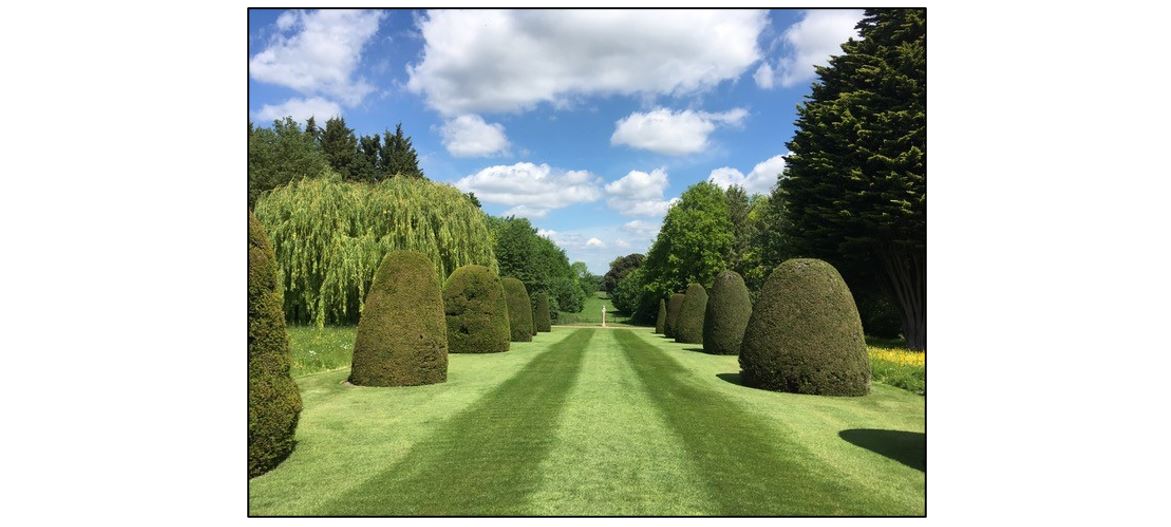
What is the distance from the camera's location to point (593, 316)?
69.2 meters

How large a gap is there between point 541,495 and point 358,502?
4.62 feet

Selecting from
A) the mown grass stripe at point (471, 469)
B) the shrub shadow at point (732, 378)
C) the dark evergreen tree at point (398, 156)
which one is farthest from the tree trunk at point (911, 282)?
the dark evergreen tree at point (398, 156)

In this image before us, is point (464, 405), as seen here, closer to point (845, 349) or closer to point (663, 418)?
point (663, 418)

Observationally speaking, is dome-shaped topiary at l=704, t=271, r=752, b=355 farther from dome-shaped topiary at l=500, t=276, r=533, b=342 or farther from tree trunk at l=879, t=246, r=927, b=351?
dome-shaped topiary at l=500, t=276, r=533, b=342

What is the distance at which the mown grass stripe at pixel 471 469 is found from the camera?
4153 millimetres

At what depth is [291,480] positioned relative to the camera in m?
4.76

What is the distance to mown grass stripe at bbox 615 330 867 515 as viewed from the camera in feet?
14.1

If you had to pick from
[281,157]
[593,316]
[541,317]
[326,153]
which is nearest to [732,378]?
[541,317]

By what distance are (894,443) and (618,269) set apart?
297 ft

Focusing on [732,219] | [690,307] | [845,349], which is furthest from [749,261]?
[845,349]

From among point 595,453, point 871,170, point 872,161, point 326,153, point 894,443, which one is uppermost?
point 326,153

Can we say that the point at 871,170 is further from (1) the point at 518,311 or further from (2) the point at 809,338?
(1) the point at 518,311

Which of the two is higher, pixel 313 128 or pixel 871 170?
pixel 313 128

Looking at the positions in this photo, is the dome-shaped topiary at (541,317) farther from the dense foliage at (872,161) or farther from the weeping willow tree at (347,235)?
the dense foliage at (872,161)
